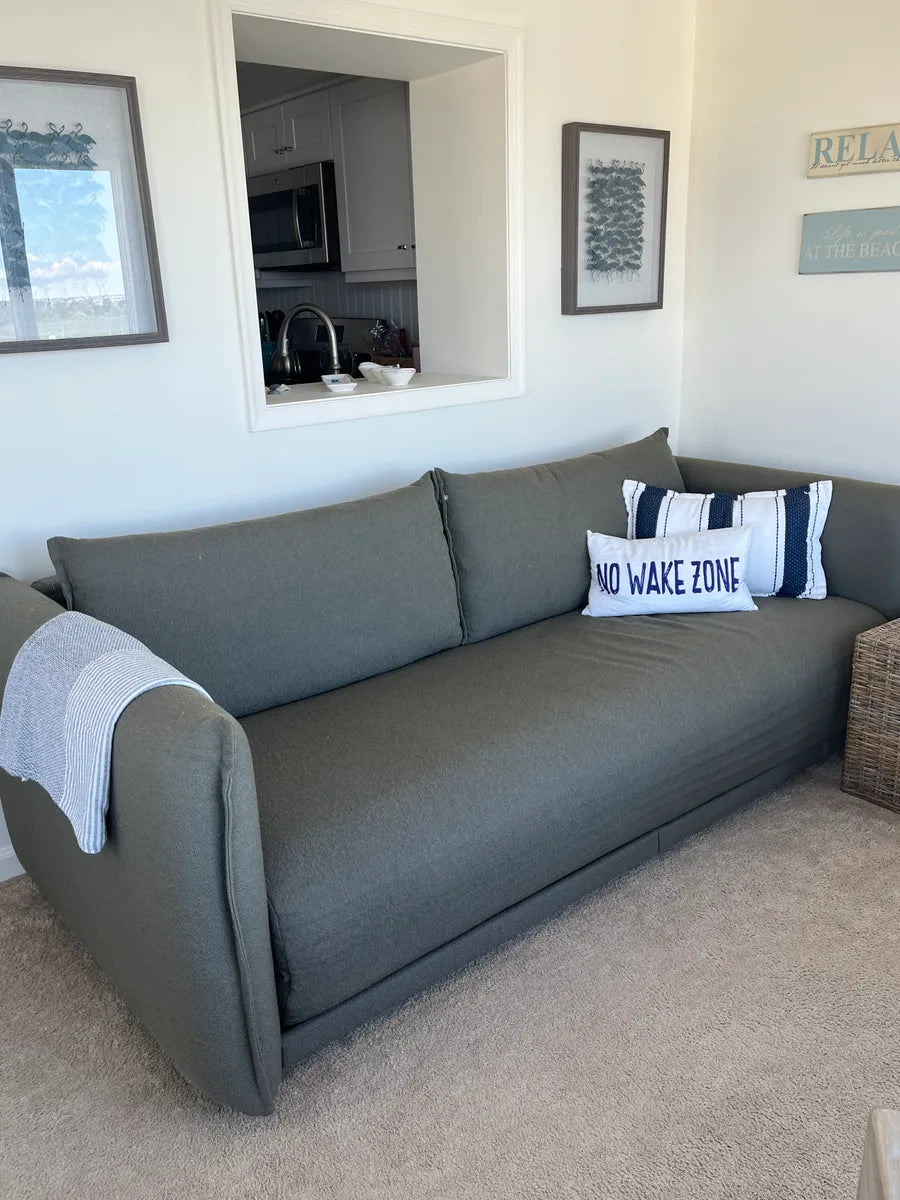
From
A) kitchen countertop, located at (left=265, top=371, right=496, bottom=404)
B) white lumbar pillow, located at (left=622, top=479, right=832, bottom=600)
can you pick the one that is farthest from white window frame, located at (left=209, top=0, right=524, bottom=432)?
white lumbar pillow, located at (left=622, top=479, right=832, bottom=600)

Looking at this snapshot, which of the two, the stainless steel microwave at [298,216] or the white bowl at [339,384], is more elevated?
the stainless steel microwave at [298,216]

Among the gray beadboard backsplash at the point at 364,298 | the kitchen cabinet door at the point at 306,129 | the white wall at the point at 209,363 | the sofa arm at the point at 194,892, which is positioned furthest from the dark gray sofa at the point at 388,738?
the kitchen cabinet door at the point at 306,129

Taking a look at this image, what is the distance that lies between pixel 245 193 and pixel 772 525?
1722 mm

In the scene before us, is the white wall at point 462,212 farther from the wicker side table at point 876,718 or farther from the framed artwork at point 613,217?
the wicker side table at point 876,718

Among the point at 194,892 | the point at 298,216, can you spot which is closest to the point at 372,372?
the point at 298,216

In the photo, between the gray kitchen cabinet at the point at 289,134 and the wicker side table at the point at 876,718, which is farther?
the gray kitchen cabinet at the point at 289,134

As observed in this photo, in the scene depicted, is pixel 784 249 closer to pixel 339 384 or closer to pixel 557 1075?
pixel 339 384

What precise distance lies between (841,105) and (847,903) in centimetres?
243

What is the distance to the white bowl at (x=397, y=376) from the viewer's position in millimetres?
3037

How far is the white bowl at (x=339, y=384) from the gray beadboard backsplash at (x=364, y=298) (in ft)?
4.11

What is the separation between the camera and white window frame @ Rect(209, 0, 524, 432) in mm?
2402

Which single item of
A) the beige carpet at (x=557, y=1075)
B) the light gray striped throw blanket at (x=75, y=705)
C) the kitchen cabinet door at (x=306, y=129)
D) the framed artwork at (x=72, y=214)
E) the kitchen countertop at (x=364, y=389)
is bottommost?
the beige carpet at (x=557, y=1075)

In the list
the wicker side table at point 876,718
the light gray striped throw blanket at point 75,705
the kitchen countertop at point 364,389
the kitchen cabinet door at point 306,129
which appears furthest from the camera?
the kitchen cabinet door at point 306,129

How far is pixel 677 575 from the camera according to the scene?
270cm
